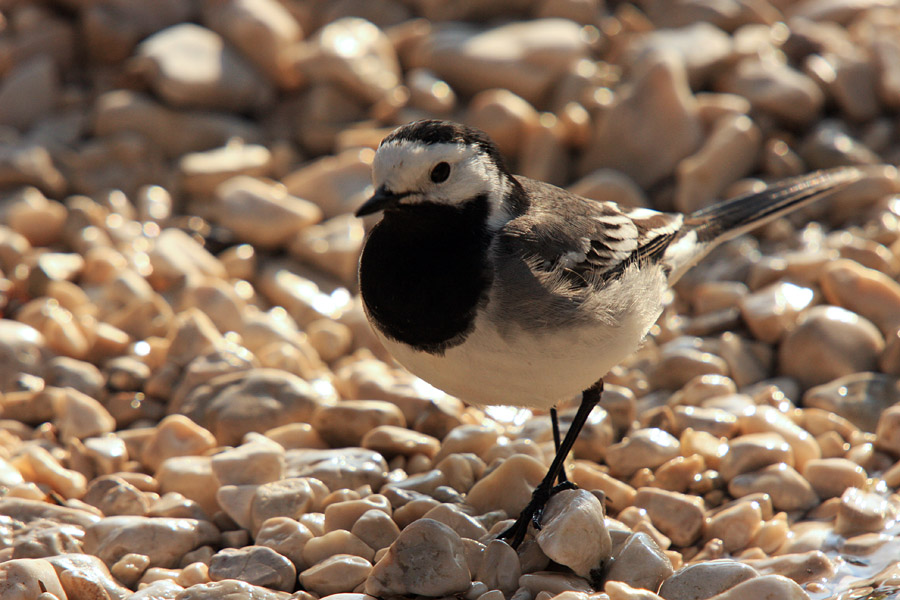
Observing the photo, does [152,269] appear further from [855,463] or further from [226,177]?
[855,463]

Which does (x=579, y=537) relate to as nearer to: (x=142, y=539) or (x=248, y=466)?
(x=248, y=466)

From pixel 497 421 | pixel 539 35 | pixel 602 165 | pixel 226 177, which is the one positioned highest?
pixel 539 35

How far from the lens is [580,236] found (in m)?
4.48

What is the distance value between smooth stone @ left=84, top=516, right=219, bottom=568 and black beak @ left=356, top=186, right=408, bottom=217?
1.67 meters

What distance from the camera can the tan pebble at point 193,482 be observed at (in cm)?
475

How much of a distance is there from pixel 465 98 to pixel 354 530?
4985mm

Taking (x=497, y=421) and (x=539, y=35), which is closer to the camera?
(x=497, y=421)

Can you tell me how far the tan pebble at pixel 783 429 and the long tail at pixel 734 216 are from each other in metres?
0.85

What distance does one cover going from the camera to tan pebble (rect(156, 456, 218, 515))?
15.6ft

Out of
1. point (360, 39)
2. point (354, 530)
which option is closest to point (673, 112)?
point (360, 39)

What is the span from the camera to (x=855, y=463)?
4934 millimetres

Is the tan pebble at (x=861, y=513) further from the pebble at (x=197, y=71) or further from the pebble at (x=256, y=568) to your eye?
the pebble at (x=197, y=71)

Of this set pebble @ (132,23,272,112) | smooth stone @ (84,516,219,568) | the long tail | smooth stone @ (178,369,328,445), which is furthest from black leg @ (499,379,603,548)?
pebble @ (132,23,272,112)

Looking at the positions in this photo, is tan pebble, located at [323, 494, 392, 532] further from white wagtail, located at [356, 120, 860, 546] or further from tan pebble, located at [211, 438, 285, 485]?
white wagtail, located at [356, 120, 860, 546]
